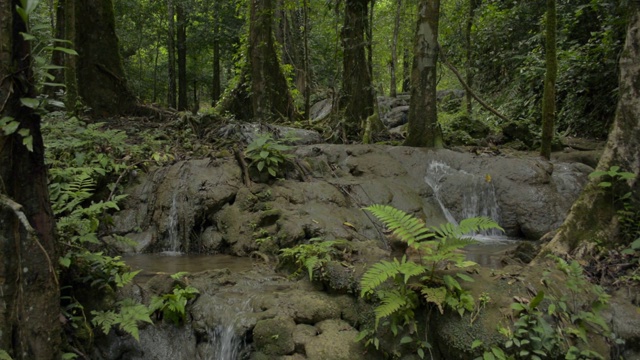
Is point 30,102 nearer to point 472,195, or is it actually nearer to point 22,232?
point 22,232

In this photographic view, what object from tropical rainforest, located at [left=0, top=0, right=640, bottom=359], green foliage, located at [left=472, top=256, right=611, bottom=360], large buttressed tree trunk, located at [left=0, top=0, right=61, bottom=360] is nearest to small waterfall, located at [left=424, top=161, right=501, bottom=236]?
tropical rainforest, located at [left=0, top=0, right=640, bottom=359]

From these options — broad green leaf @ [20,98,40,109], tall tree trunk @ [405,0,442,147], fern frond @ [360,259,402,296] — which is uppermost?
tall tree trunk @ [405,0,442,147]

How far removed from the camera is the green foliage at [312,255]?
5.23 m

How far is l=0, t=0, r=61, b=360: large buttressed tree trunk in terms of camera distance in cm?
336

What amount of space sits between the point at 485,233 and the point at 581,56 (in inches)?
289

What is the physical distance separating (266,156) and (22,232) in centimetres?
529

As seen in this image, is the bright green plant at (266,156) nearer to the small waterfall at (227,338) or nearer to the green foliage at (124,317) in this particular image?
the small waterfall at (227,338)

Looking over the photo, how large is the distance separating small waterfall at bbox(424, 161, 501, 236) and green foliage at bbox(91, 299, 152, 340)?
648 cm

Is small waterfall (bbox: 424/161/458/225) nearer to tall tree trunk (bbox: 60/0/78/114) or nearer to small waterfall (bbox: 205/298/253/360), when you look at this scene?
small waterfall (bbox: 205/298/253/360)

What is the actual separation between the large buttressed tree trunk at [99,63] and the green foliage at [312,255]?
30.1 ft

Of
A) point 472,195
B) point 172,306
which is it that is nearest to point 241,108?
point 472,195

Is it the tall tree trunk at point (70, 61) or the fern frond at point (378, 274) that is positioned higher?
the tall tree trunk at point (70, 61)

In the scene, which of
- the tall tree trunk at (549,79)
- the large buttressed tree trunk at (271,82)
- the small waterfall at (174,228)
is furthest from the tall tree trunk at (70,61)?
the tall tree trunk at (549,79)

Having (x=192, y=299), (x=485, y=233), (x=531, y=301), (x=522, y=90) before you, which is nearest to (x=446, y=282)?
(x=531, y=301)
